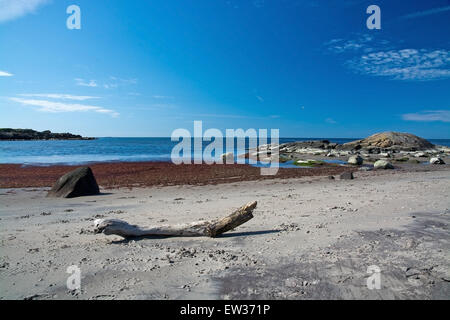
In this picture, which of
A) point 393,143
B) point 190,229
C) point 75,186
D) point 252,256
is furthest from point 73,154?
point 393,143

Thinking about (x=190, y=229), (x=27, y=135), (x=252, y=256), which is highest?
(x=27, y=135)

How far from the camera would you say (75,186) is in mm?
14492

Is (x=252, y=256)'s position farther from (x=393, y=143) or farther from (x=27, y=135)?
(x=27, y=135)

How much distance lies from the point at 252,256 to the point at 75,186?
1179cm

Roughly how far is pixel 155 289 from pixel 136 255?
1.52 metres

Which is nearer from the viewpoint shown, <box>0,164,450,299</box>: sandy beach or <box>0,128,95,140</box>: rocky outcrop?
<box>0,164,450,299</box>: sandy beach

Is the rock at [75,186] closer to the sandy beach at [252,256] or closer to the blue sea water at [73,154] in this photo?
the sandy beach at [252,256]

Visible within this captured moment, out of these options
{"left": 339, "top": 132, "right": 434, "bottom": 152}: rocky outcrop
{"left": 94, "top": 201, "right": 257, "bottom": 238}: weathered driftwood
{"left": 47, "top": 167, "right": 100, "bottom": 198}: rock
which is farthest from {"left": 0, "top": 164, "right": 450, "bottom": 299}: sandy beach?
{"left": 339, "top": 132, "right": 434, "bottom": 152}: rocky outcrop

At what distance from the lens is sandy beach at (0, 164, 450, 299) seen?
4398 millimetres

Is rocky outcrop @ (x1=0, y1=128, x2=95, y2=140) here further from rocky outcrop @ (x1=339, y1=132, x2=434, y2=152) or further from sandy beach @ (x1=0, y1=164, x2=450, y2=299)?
sandy beach @ (x1=0, y1=164, x2=450, y2=299)

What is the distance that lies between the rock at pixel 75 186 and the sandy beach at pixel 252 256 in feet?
13.6

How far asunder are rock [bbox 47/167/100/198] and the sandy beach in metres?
4.15

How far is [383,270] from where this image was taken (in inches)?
195
